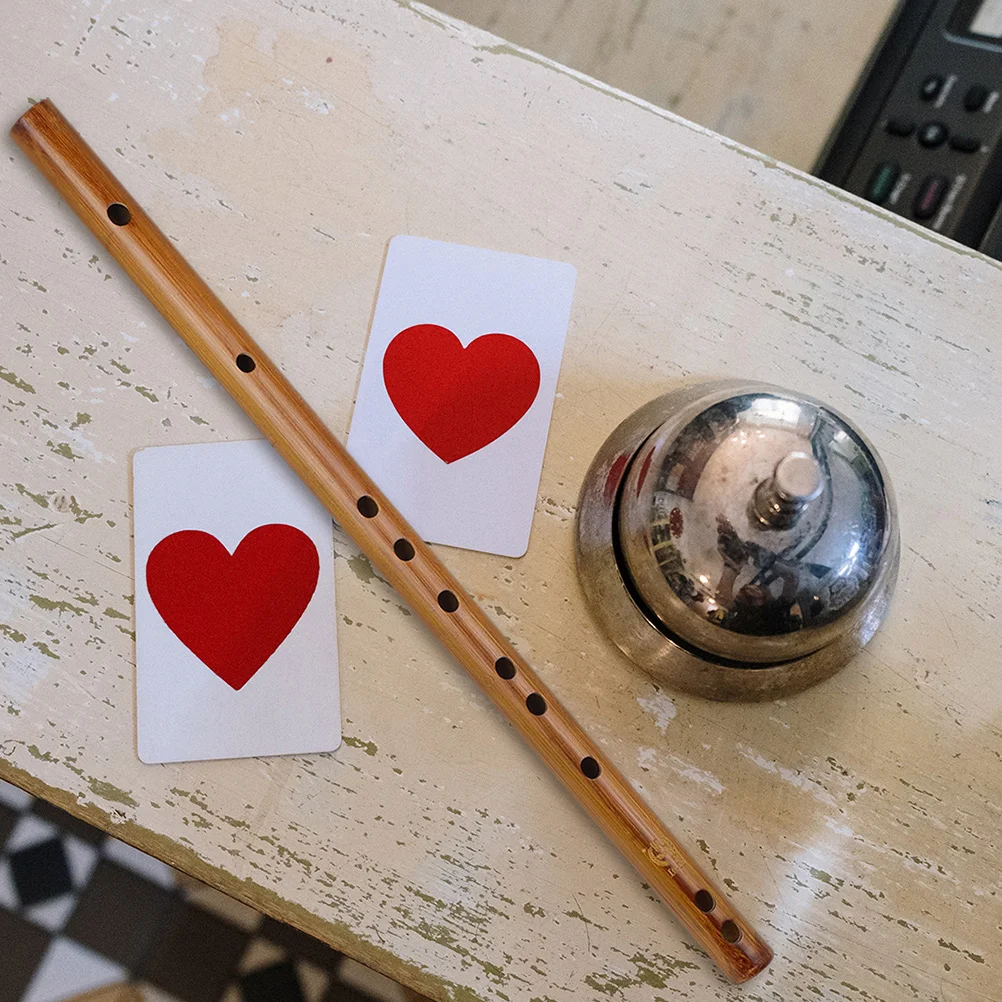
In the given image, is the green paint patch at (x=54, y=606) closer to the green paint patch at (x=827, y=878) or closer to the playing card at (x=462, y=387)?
the playing card at (x=462, y=387)

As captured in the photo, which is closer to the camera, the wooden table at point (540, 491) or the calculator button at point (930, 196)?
the wooden table at point (540, 491)

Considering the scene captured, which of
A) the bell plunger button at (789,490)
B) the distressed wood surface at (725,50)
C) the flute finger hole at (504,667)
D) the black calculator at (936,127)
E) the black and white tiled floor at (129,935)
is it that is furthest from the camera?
the black and white tiled floor at (129,935)

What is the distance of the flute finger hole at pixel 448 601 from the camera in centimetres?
44

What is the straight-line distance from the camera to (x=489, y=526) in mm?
467

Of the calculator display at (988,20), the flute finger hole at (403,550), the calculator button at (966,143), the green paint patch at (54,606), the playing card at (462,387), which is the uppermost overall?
the calculator display at (988,20)

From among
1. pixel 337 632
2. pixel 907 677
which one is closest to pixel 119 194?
pixel 337 632

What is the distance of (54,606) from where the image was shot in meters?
0.47

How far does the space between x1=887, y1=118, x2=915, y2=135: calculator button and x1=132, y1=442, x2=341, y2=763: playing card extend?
0.49m

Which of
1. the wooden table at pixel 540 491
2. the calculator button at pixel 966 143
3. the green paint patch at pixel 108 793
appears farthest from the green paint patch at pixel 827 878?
the calculator button at pixel 966 143

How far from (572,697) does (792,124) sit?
51 centimetres

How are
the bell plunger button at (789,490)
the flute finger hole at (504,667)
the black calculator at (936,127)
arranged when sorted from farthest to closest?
the black calculator at (936,127) → the flute finger hole at (504,667) → the bell plunger button at (789,490)

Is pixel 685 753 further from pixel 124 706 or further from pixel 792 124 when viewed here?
pixel 792 124

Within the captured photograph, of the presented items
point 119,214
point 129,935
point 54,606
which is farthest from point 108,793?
point 129,935

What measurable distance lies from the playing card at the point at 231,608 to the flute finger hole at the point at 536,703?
0.11m
